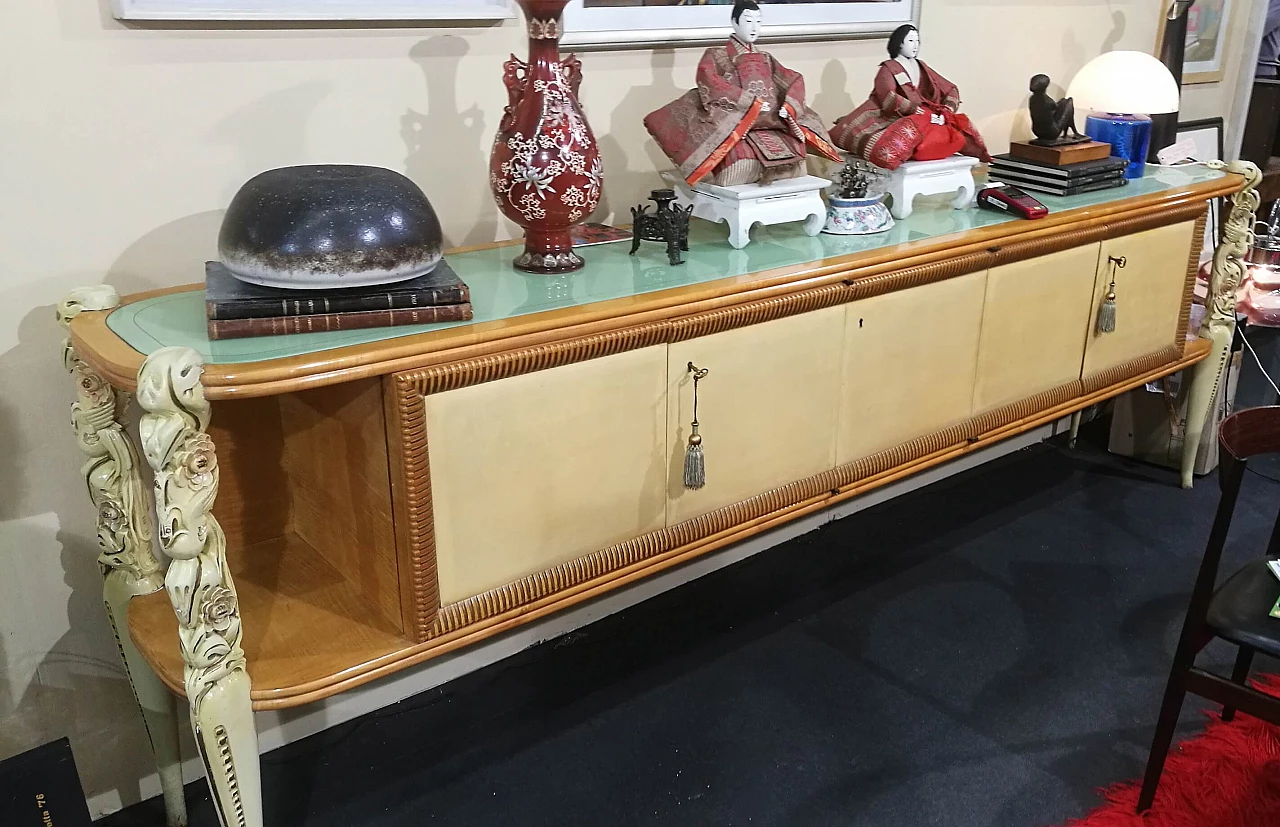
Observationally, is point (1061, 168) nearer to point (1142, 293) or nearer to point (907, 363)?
point (1142, 293)

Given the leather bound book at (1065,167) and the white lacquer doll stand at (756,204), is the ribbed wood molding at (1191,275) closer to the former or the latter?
the leather bound book at (1065,167)

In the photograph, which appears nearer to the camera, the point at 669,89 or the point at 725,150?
the point at 725,150

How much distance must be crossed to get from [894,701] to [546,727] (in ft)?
2.22

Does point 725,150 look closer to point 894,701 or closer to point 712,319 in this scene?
point 712,319

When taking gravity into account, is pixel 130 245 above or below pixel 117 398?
above

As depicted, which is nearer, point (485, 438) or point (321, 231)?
point (321, 231)

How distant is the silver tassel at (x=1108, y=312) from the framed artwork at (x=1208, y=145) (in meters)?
1.06

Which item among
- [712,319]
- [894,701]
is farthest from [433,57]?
[894,701]

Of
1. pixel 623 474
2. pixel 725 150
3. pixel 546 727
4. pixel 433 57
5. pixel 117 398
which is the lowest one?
pixel 546 727

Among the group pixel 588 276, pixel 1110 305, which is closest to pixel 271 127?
pixel 588 276

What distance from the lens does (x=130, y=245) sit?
1471mm

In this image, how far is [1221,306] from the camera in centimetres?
258

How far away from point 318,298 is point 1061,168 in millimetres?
1675

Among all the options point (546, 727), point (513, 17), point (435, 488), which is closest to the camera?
point (435, 488)
